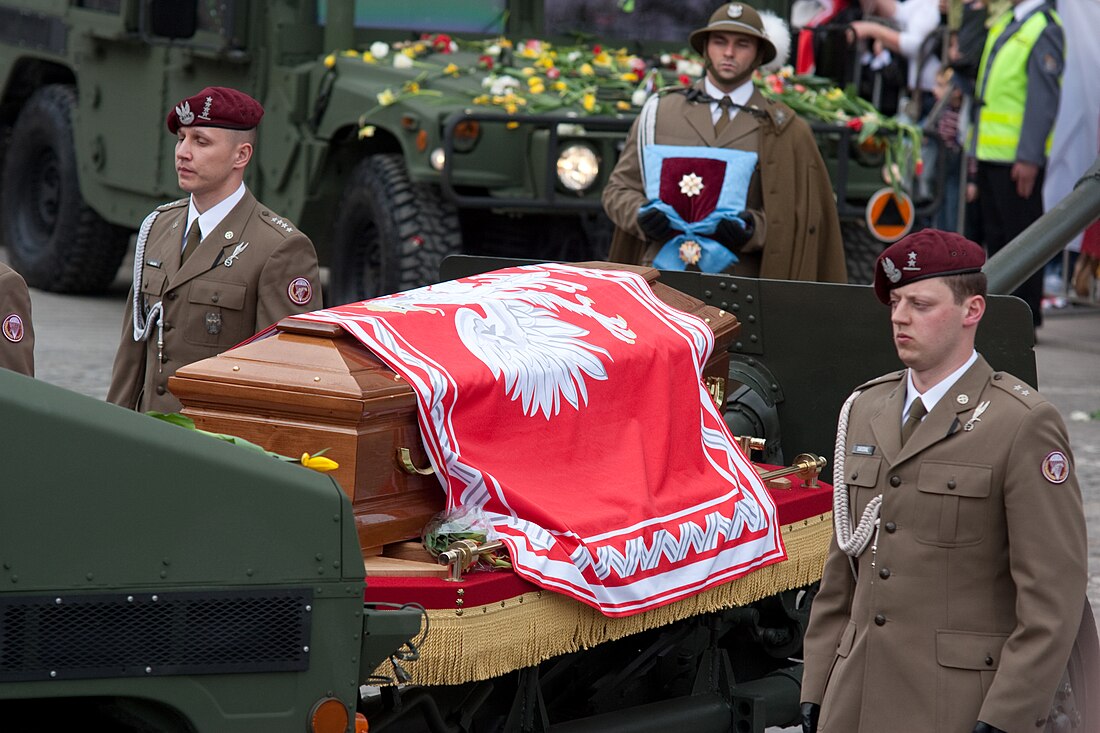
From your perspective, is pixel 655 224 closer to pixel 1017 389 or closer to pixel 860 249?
pixel 1017 389

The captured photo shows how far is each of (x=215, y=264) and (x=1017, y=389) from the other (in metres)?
2.22

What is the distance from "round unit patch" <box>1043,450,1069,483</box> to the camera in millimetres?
3465

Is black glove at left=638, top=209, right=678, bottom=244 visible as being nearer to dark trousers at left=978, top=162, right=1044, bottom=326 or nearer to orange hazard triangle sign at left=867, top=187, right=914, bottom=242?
orange hazard triangle sign at left=867, top=187, right=914, bottom=242

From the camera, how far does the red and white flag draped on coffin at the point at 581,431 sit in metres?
4.20

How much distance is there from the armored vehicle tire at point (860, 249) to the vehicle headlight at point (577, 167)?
1425 millimetres

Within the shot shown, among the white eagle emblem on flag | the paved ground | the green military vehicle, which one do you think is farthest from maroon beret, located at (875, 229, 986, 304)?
the green military vehicle

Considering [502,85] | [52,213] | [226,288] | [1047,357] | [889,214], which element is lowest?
[1047,357]

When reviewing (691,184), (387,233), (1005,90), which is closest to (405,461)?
(691,184)

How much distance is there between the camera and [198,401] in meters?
4.17

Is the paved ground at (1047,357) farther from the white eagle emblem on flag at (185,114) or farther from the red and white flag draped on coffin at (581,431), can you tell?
the white eagle emblem on flag at (185,114)

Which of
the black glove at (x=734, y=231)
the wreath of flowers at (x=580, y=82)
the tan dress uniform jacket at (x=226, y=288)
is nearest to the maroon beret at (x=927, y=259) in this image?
the tan dress uniform jacket at (x=226, y=288)

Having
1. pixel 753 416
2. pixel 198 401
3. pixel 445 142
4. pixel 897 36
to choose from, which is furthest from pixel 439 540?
pixel 897 36

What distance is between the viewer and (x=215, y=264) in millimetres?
4969

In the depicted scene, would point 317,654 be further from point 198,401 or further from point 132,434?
point 198,401
